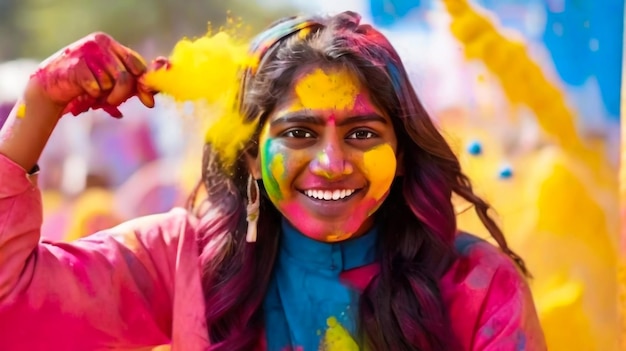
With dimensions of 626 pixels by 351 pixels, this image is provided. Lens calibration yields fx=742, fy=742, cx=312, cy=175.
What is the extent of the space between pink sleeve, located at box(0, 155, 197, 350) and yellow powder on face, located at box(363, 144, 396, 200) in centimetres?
28

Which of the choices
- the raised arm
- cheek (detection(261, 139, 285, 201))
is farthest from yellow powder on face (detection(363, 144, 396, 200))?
the raised arm

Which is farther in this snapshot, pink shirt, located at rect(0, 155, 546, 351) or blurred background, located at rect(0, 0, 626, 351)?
blurred background, located at rect(0, 0, 626, 351)

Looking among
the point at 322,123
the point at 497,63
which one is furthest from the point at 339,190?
the point at 497,63

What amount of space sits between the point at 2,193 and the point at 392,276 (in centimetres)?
52

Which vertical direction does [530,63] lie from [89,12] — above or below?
below

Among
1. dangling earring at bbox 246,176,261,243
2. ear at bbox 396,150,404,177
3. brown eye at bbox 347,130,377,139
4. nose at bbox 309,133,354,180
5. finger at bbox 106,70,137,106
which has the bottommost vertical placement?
dangling earring at bbox 246,176,261,243

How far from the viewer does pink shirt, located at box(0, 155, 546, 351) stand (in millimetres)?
957

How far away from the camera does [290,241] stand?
103 cm

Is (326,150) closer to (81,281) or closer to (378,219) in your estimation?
(378,219)

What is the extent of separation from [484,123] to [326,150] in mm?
284

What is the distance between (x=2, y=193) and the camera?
0.93 meters


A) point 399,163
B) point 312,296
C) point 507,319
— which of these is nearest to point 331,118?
point 399,163

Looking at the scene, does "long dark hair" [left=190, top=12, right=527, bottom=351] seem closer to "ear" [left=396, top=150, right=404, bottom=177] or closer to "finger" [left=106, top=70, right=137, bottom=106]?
"ear" [left=396, top=150, right=404, bottom=177]

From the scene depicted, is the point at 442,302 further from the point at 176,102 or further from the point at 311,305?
the point at 176,102
